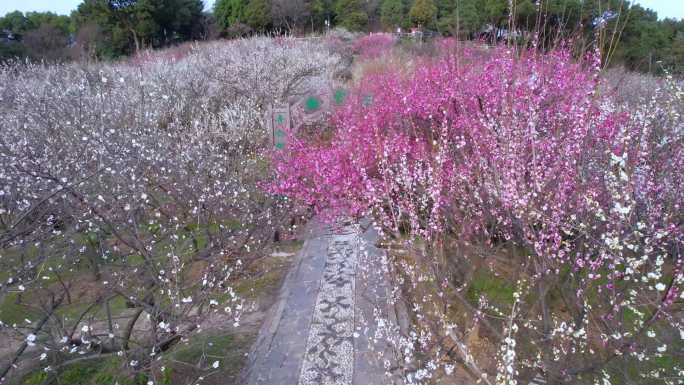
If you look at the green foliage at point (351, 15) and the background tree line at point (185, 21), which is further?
the green foliage at point (351, 15)

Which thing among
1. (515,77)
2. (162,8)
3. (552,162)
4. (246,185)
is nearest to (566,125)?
(552,162)

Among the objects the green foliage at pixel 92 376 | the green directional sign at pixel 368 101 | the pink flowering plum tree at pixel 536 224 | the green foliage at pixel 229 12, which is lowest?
the green foliage at pixel 92 376

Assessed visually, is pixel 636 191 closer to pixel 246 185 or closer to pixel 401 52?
pixel 246 185

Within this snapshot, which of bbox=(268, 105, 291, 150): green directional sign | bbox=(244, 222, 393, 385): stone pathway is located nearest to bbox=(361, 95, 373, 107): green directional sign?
bbox=(268, 105, 291, 150): green directional sign

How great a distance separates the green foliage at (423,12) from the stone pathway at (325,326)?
2029cm

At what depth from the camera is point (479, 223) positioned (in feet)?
14.6

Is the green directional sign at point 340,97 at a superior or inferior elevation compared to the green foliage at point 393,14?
inferior

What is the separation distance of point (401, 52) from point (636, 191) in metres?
13.8

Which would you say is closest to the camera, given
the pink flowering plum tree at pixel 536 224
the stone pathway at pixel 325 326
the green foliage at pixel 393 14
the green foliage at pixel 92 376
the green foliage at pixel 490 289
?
the pink flowering plum tree at pixel 536 224

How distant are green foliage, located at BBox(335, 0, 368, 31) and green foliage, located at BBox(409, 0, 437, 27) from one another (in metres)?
4.21

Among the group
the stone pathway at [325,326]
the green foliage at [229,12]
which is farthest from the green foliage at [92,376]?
the green foliage at [229,12]

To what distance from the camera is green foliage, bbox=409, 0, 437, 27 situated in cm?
2428

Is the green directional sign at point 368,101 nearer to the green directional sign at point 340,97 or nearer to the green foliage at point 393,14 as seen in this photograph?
the green directional sign at point 340,97

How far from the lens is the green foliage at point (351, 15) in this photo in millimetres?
28156
